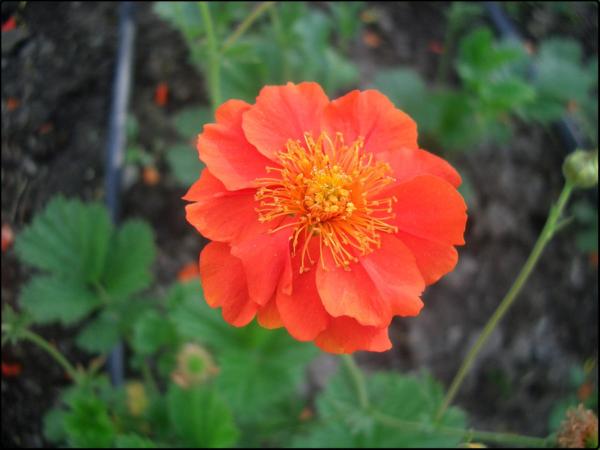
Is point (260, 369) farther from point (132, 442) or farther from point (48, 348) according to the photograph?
point (48, 348)

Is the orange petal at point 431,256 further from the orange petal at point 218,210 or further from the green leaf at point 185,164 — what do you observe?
the green leaf at point 185,164

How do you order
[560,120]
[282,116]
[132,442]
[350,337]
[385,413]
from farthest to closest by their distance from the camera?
[560,120] → [385,413] → [132,442] → [282,116] → [350,337]

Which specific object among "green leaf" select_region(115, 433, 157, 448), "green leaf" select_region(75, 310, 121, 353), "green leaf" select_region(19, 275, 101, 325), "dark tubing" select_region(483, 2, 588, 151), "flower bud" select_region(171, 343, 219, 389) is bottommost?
"flower bud" select_region(171, 343, 219, 389)

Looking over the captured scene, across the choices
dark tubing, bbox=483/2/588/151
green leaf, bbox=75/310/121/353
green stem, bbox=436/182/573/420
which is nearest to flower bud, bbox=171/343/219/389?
green leaf, bbox=75/310/121/353

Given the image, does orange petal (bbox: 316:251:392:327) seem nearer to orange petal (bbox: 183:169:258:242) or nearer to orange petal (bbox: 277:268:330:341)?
orange petal (bbox: 277:268:330:341)

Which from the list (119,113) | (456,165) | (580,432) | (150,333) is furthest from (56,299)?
(456,165)

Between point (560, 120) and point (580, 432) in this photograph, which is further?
point (560, 120)
